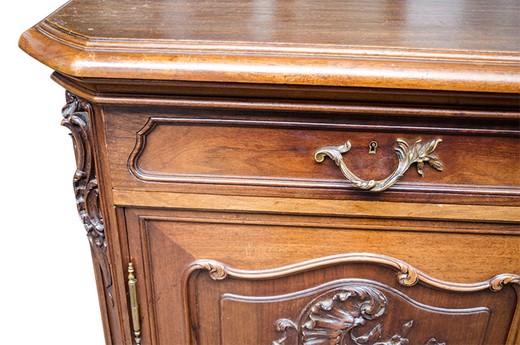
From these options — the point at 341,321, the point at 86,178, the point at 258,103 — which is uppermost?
the point at 258,103

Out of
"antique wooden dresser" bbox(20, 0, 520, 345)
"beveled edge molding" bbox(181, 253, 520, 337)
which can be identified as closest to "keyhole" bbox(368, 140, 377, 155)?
"antique wooden dresser" bbox(20, 0, 520, 345)

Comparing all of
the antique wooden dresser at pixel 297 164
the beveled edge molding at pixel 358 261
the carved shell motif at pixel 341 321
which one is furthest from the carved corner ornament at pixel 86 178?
the carved shell motif at pixel 341 321

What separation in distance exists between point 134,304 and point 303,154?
0.30 metres

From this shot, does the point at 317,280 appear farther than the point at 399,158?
Yes

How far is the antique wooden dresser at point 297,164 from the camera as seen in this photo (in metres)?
0.52

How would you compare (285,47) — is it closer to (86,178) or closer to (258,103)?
(258,103)

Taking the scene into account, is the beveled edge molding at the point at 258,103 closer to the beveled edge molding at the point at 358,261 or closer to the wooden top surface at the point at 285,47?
the wooden top surface at the point at 285,47

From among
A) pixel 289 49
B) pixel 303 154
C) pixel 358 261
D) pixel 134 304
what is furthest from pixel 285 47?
pixel 134 304

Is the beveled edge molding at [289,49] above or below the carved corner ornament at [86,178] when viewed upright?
above

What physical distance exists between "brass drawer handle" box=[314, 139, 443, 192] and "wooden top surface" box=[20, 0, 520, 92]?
0.08 meters

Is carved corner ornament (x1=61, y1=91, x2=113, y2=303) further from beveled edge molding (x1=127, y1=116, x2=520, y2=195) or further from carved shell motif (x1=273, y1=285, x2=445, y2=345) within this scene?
carved shell motif (x1=273, y1=285, x2=445, y2=345)

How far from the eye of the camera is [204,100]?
549mm

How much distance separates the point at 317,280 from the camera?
2.20ft

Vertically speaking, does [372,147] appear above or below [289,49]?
below
